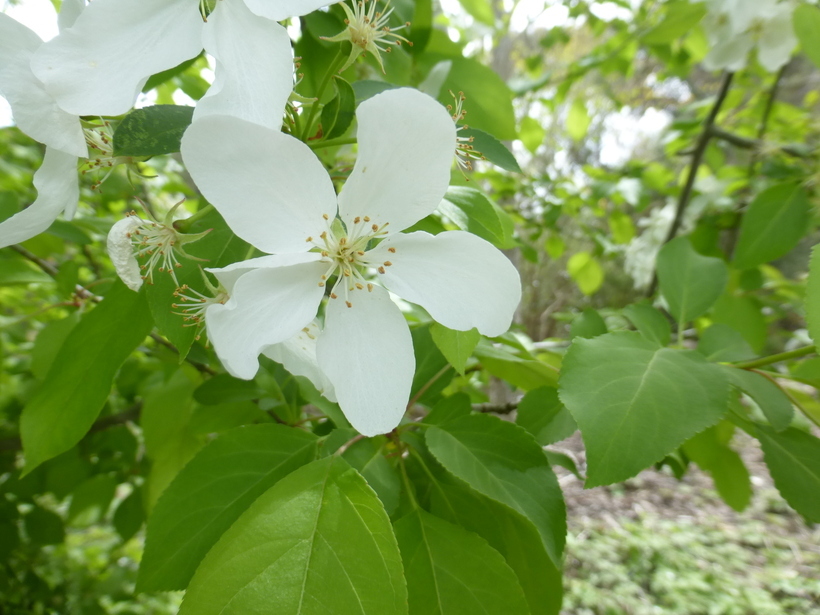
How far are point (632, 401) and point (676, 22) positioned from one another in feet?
4.55

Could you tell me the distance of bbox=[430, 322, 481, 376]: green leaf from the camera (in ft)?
1.63

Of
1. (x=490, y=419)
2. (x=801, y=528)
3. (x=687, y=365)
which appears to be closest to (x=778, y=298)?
(x=687, y=365)

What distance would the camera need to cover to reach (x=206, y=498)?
0.54 meters

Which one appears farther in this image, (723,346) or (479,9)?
(479,9)

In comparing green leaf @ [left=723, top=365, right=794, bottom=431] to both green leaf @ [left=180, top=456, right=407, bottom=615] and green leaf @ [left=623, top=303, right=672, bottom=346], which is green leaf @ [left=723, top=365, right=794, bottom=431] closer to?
green leaf @ [left=623, top=303, right=672, bottom=346]

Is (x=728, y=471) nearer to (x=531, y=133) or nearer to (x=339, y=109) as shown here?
(x=339, y=109)

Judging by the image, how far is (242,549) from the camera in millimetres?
426

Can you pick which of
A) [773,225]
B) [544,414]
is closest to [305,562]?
[544,414]

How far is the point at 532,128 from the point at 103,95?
1581 mm

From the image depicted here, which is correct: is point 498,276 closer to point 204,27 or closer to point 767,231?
point 204,27

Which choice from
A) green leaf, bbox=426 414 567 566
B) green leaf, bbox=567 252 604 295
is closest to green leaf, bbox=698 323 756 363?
green leaf, bbox=426 414 567 566

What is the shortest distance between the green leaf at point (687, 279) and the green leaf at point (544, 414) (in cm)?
35

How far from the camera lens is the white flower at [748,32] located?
1.40m

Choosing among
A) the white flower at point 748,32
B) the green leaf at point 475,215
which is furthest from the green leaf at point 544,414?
the white flower at point 748,32
